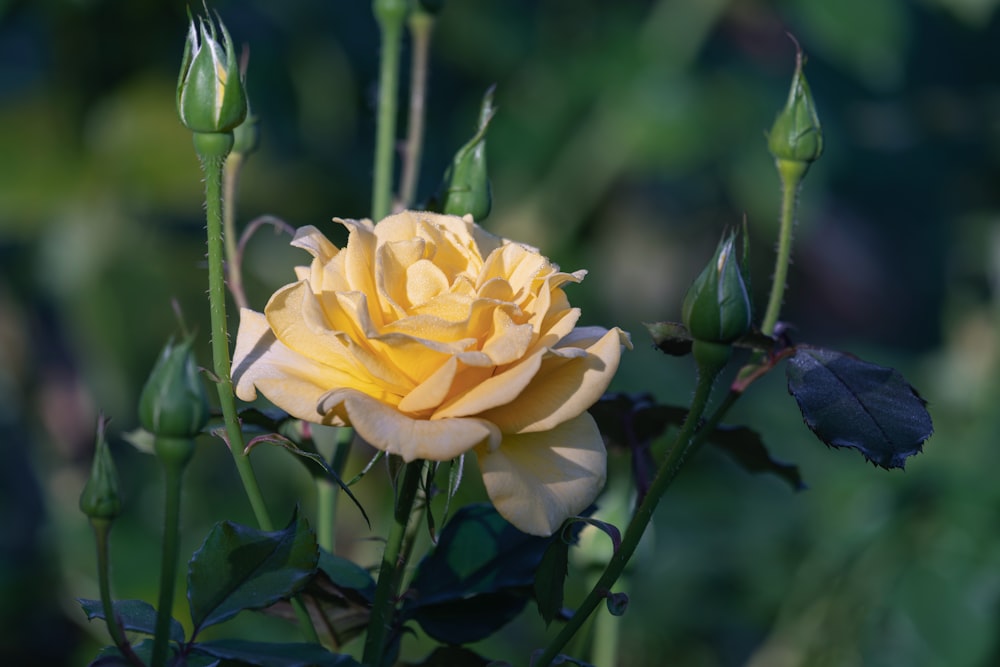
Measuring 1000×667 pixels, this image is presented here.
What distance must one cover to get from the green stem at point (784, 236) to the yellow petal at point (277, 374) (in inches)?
6.9

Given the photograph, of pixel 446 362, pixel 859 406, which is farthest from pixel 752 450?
pixel 446 362

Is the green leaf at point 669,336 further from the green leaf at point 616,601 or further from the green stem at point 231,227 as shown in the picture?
the green stem at point 231,227

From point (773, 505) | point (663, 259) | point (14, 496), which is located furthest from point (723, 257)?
point (663, 259)

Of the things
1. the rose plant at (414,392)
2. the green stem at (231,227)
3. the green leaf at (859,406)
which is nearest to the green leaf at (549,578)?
the rose plant at (414,392)

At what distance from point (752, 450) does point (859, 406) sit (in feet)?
0.35

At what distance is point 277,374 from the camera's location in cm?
38

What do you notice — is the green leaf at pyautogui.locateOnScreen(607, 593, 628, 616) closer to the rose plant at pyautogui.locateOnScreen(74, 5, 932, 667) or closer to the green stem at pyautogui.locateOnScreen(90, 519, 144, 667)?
the rose plant at pyautogui.locateOnScreen(74, 5, 932, 667)

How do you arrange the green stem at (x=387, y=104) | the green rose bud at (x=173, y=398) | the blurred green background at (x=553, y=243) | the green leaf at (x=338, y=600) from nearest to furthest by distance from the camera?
the green rose bud at (x=173, y=398)
the green leaf at (x=338, y=600)
the green stem at (x=387, y=104)
the blurred green background at (x=553, y=243)

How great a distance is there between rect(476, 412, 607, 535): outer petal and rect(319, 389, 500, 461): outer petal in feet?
0.04

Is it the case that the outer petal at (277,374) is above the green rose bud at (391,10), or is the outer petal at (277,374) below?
below

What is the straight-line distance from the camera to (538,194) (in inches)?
73.7

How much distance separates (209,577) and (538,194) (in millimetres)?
1526

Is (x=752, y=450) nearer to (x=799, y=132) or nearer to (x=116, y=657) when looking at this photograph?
(x=799, y=132)

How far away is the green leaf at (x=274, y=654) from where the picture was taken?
36 cm
